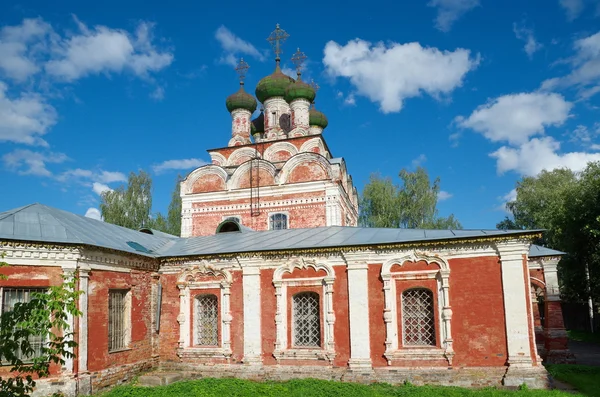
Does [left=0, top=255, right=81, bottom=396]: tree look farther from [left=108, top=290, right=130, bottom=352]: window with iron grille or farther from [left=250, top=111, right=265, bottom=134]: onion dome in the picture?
[left=250, top=111, right=265, bottom=134]: onion dome

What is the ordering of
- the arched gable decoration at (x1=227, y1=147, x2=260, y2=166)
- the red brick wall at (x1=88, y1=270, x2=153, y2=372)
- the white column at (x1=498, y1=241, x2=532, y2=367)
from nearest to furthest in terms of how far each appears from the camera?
the white column at (x1=498, y1=241, x2=532, y2=367), the red brick wall at (x1=88, y1=270, x2=153, y2=372), the arched gable decoration at (x1=227, y1=147, x2=260, y2=166)

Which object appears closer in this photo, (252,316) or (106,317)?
(106,317)

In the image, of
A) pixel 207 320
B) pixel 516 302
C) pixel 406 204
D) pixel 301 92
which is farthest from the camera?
pixel 406 204

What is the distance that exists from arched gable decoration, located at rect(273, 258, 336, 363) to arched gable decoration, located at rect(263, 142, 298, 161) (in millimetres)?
8966

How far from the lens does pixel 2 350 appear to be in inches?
130

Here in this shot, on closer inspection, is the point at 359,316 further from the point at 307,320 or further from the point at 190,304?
the point at 190,304

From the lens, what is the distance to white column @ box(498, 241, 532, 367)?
8766mm

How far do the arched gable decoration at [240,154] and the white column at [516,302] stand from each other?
11979 millimetres

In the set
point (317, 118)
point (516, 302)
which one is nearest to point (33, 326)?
point (516, 302)

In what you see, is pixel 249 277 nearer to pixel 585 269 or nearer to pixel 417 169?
pixel 585 269

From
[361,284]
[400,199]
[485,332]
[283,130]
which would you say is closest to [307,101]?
[283,130]

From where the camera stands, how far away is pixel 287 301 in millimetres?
10430

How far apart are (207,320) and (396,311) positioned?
4.33 m

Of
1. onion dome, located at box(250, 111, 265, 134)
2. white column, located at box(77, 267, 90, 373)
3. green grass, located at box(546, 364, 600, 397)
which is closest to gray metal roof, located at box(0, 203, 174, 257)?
white column, located at box(77, 267, 90, 373)
